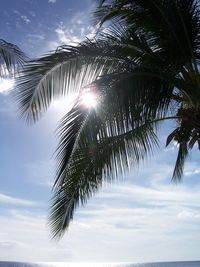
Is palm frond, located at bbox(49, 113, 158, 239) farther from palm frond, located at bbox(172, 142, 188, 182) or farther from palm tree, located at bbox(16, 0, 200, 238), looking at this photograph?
palm frond, located at bbox(172, 142, 188, 182)

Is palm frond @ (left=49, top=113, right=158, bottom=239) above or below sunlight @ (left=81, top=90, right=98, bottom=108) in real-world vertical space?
below

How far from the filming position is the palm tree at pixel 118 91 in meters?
8.49

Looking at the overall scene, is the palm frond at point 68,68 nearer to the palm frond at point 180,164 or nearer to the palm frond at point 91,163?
the palm frond at point 91,163

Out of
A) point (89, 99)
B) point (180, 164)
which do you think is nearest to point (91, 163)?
point (89, 99)

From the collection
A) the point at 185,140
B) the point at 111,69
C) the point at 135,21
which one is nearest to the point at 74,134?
the point at 111,69

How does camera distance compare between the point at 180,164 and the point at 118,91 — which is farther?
the point at 180,164

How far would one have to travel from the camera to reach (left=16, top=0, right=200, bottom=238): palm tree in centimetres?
849

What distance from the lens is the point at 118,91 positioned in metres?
8.36

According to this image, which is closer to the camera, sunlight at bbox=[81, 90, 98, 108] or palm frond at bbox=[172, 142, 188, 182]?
sunlight at bbox=[81, 90, 98, 108]

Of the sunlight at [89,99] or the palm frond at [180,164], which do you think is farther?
the palm frond at [180,164]

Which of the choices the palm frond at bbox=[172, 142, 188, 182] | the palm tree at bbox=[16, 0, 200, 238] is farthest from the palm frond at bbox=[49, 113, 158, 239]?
the palm frond at bbox=[172, 142, 188, 182]

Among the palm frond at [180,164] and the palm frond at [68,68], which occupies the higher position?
the palm frond at [68,68]

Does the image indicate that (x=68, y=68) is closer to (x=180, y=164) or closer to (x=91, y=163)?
(x=91, y=163)

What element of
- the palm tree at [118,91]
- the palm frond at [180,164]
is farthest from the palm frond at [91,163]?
the palm frond at [180,164]
